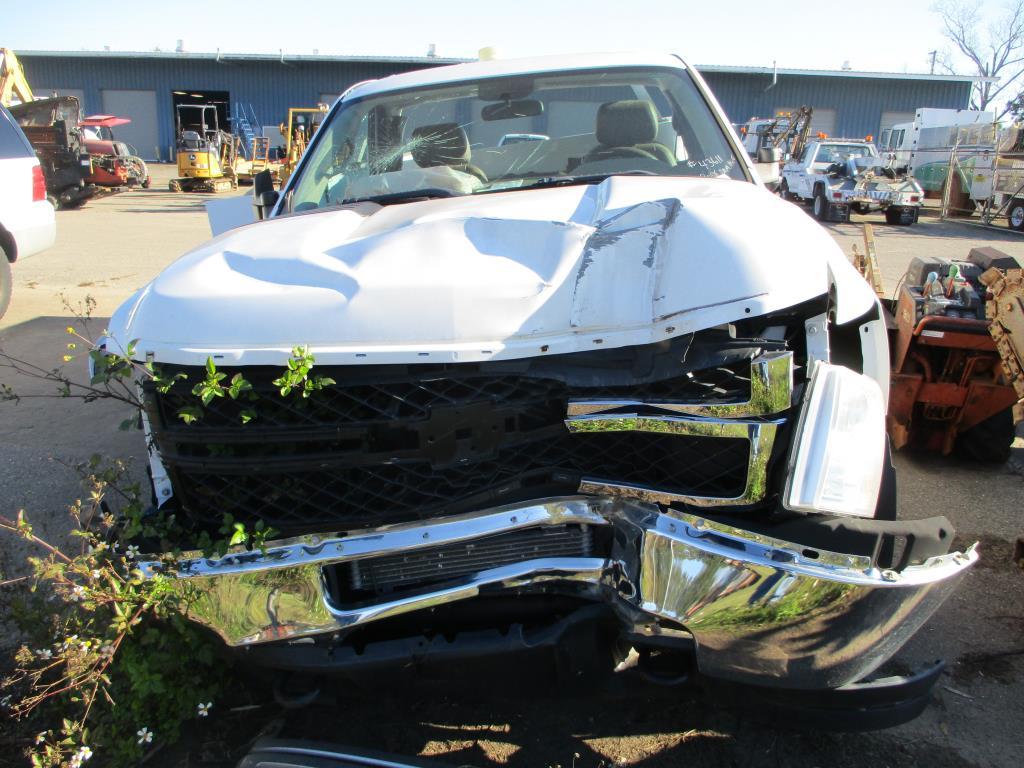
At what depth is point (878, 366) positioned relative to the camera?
2.21 m

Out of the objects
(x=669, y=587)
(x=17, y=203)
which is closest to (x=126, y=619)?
(x=669, y=587)

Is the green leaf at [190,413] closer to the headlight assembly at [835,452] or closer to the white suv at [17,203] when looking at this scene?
the headlight assembly at [835,452]

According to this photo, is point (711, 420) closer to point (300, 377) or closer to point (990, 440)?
point (300, 377)

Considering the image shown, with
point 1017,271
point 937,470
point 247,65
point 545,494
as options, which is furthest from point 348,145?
point 247,65

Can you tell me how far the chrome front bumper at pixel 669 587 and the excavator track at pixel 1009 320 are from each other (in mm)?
1687

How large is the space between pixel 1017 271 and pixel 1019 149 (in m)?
18.1

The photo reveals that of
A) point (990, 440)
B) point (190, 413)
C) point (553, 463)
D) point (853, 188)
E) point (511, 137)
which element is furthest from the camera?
point (853, 188)

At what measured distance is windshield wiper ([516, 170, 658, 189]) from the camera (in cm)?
291

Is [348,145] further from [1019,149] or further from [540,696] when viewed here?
[1019,149]

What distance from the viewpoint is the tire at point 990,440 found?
12.6 feet

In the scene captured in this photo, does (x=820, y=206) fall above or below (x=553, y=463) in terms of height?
below

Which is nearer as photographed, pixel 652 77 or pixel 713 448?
pixel 713 448

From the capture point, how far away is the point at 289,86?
1421 inches

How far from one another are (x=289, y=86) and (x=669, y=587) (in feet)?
127
